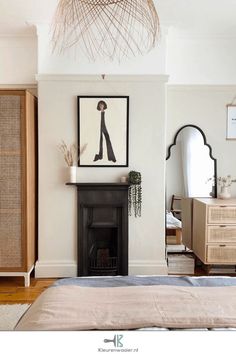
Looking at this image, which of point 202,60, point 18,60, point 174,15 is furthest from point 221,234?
point 18,60

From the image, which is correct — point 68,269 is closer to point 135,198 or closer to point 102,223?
point 102,223

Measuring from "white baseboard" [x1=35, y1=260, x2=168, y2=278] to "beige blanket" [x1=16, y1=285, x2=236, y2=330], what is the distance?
69.9 inches

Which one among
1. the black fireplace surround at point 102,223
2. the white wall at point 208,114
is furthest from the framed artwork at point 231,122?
the black fireplace surround at point 102,223

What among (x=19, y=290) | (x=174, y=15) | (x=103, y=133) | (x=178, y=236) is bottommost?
(x=19, y=290)

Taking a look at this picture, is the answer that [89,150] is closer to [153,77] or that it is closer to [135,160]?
[135,160]

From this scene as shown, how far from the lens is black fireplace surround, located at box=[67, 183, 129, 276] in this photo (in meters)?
3.14

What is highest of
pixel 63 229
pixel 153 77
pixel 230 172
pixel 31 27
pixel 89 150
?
pixel 31 27

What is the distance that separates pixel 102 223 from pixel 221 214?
1197mm

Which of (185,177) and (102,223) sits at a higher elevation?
(185,177)

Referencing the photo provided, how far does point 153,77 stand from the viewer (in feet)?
10.3

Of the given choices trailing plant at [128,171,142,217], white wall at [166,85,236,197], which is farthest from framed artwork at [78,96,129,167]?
white wall at [166,85,236,197]

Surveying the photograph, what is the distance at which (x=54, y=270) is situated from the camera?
3211 millimetres
